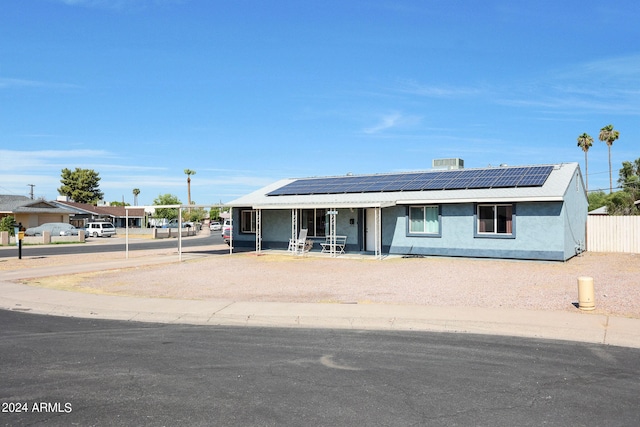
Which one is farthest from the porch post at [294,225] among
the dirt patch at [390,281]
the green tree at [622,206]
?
the green tree at [622,206]

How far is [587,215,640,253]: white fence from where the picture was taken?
26.8 m

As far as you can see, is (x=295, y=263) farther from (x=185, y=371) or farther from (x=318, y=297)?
(x=185, y=371)

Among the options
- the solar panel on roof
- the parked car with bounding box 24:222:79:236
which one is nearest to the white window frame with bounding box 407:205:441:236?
the solar panel on roof

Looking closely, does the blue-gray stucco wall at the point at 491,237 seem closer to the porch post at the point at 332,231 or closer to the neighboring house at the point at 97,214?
the porch post at the point at 332,231

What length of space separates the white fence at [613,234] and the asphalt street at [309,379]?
2119 centimetres

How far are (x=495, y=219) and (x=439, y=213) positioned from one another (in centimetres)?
249

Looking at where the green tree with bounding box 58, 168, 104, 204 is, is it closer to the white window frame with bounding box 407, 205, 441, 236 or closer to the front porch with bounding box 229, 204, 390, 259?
the front porch with bounding box 229, 204, 390, 259

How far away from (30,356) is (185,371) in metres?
2.62

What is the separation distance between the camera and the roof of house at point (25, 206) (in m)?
53.5

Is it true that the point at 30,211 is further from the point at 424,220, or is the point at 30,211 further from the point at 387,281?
the point at 387,281

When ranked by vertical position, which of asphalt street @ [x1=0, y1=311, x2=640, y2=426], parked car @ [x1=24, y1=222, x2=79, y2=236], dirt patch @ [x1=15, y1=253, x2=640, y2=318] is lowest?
asphalt street @ [x1=0, y1=311, x2=640, y2=426]

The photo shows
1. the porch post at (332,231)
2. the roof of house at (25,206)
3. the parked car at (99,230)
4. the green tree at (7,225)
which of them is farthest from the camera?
the parked car at (99,230)

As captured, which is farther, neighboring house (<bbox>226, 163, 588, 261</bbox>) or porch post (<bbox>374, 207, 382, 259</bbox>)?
porch post (<bbox>374, 207, 382, 259</bbox>)

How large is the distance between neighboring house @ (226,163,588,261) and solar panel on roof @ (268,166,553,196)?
49mm
